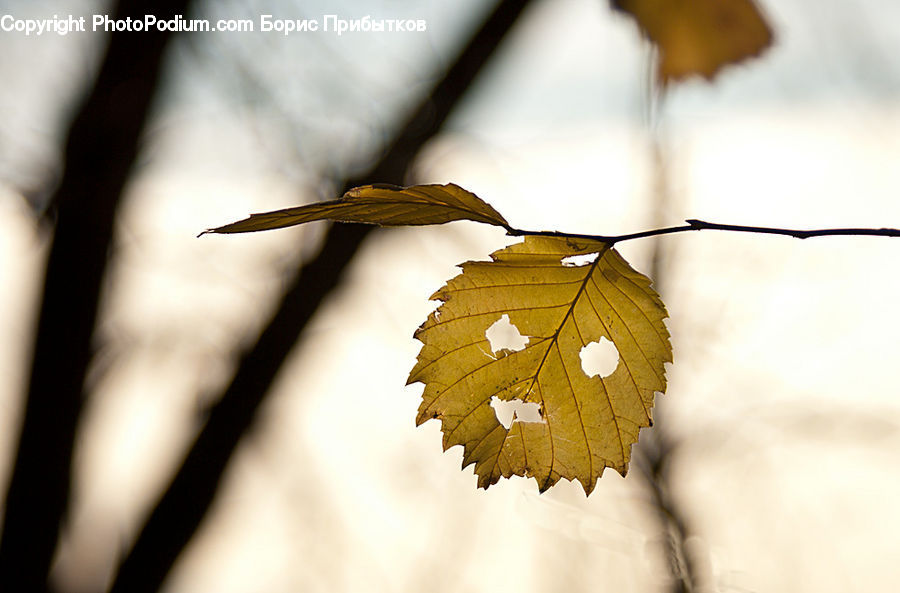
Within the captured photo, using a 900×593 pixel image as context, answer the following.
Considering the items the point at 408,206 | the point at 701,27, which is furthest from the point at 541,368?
the point at 701,27

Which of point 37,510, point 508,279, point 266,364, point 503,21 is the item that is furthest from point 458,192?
point 37,510

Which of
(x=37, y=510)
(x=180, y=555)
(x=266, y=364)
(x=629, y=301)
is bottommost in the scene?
(x=180, y=555)

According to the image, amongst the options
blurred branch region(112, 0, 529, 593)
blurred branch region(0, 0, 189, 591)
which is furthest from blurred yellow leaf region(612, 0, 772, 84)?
blurred branch region(0, 0, 189, 591)

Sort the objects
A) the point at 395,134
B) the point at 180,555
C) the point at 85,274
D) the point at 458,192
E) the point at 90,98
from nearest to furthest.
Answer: the point at 458,192, the point at 90,98, the point at 85,274, the point at 395,134, the point at 180,555

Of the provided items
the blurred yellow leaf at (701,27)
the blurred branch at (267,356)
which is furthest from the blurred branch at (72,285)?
the blurred yellow leaf at (701,27)

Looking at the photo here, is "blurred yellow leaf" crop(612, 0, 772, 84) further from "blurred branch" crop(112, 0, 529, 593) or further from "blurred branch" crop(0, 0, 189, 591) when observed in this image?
"blurred branch" crop(0, 0, 189, 591)

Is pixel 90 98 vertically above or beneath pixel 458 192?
beneath

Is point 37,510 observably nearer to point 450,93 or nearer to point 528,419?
point 450,93

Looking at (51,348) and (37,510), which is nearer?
(51,348)
